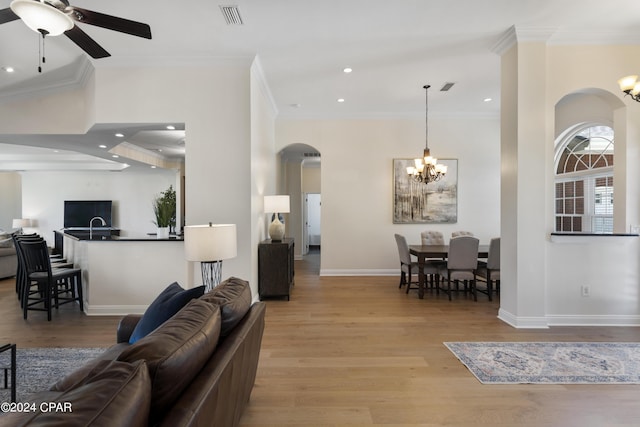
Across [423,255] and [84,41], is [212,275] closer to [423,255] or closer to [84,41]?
[84,41]

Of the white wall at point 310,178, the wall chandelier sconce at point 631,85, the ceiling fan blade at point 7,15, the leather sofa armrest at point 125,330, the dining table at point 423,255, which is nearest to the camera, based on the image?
the ceiling fan blade at point 7,15

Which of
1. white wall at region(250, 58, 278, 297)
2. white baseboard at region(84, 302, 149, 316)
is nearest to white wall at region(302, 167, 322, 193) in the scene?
white wall at region(250, 58, 278, 297)

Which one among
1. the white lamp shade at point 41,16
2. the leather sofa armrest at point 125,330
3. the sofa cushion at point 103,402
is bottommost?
the leather sofa armrest at point 125,330

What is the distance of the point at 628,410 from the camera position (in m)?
2.23

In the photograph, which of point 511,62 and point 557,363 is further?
point 511,62

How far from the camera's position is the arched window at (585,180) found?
208 inches

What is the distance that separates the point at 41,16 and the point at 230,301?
6.55 ft

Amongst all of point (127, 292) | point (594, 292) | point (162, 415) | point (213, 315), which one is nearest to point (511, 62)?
point (594, 292)

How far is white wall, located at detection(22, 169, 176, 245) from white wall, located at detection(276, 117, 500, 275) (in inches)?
228

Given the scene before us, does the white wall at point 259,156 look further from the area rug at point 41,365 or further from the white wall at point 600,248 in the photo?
the white wall at point 600,248

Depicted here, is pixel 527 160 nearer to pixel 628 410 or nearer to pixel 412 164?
pixel 628 410

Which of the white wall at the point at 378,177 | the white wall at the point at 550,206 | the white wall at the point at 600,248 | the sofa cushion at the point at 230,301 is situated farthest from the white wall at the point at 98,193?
the white wall at the point at 600,248

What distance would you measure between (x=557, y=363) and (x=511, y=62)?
319 centimetres

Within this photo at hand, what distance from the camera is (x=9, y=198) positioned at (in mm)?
10664
